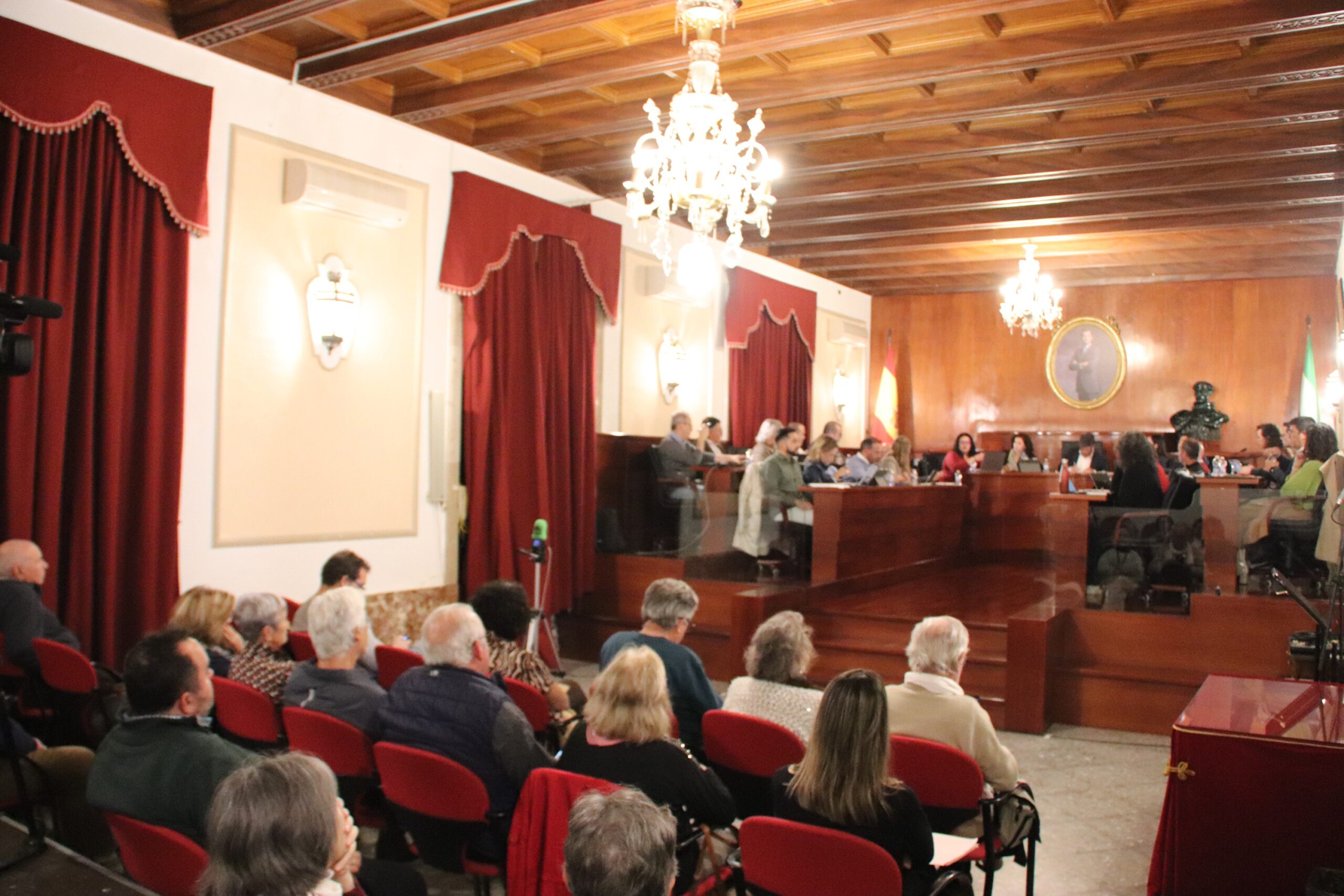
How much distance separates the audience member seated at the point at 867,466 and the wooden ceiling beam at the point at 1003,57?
3.03 metres

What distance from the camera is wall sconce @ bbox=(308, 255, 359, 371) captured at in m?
5.96

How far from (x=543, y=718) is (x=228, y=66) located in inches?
159

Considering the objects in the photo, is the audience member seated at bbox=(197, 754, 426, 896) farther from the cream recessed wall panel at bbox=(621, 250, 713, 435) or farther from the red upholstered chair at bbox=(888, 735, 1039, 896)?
the cream recessed wall panel at bbox=(621, 250, 713, 435)

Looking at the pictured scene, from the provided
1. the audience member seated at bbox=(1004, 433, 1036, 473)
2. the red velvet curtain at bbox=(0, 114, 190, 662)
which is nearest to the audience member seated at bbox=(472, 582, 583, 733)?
the red velvet curtain at bbox=(0, 114, 190, 662)

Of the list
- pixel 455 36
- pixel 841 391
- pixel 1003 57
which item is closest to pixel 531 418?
pixel 455 36

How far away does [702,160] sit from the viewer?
4.77m

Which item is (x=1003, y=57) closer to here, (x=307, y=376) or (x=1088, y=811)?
(x=1088, y=811)

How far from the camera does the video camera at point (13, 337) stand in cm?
321

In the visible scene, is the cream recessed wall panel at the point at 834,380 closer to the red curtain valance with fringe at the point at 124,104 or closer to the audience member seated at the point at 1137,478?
the audience member seated at the point at 1137,478

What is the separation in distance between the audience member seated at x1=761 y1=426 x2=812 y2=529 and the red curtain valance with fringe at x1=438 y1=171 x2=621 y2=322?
1.96 metres

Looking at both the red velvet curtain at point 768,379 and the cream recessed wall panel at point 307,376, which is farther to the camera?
the red velvet curtain at point 768,379

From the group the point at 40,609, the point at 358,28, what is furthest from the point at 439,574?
the point at 358,28

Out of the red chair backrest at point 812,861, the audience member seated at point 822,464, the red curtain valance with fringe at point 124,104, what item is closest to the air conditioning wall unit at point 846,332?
the audience member seated at point 822,464

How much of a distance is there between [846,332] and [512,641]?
376 inches
